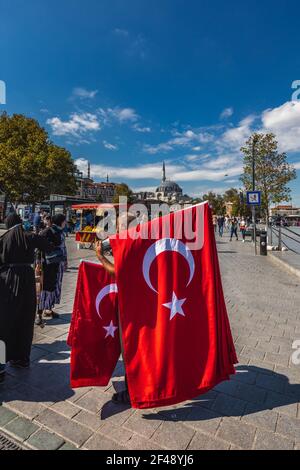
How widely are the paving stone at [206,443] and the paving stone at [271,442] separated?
25cm

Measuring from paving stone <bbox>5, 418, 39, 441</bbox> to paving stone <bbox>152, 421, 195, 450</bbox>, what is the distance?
1034 mm

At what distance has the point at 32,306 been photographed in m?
3.60

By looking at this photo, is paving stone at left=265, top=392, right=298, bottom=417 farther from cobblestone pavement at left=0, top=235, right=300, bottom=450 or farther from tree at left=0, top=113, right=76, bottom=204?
tree at left=0, top=113, right=76, bottom=204

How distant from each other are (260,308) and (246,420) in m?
3.62

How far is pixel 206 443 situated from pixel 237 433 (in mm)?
297

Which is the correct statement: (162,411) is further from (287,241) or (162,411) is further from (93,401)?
(287,241)

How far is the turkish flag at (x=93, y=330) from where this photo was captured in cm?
288

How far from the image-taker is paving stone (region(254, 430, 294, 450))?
2312 mm

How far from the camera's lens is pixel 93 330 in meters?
2.94

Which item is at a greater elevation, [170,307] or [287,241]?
[170,307]

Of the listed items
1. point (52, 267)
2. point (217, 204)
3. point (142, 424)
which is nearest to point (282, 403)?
point (142, 424)

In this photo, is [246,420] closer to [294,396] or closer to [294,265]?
[294,396]
